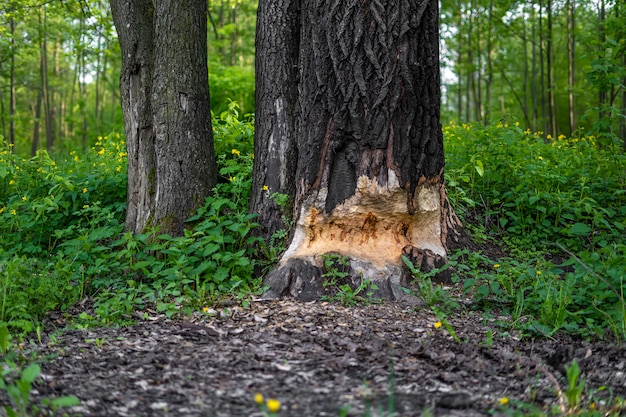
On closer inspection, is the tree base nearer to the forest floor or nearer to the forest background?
the forest background

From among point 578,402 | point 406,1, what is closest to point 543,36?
point 406,1

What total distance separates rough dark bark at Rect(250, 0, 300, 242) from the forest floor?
3.64 ft

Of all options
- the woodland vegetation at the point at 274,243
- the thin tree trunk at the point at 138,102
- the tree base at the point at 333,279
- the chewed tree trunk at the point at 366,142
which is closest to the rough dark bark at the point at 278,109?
the woodland vegetation at the point at 274,243

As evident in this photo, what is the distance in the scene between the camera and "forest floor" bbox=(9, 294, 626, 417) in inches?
102

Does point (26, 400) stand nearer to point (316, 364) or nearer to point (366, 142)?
point (316, 364)

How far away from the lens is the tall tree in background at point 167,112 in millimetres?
5164

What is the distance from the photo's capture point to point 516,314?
155 inches

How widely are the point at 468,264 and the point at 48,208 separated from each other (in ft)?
12.6

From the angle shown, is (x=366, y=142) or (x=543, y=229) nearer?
(x=366, y=142)

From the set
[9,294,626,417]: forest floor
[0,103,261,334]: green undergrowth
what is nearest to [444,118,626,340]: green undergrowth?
[9,294,626,417]: forest floor

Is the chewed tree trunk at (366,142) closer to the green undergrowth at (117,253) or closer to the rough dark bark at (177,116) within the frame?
the green undergrowth at (117,253)

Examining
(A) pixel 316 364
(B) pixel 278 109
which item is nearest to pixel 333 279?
(A) pixel 316 364

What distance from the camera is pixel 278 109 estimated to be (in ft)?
16.5

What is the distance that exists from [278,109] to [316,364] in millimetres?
2570
